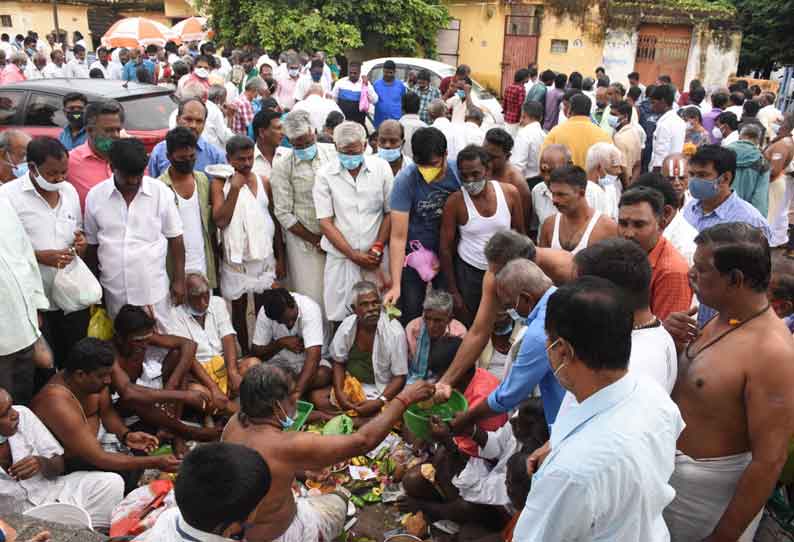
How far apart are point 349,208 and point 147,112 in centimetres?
428

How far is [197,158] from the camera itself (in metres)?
5.66

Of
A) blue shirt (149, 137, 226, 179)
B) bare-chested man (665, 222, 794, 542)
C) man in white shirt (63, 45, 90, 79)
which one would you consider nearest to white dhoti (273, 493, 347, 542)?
bare-chested man (665, 222, 794, 542)

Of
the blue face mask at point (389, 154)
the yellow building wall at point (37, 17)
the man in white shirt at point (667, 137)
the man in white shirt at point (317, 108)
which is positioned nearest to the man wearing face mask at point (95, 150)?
the blue face mask at point (389, 154)

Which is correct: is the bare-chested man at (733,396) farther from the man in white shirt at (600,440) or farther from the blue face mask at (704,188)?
the blue face mask at (704,188)

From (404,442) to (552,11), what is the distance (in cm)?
1739

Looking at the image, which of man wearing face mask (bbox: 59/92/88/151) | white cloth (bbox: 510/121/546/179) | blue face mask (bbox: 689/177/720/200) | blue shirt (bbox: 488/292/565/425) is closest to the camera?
blue shirt (bbox: 488/292/565/425)

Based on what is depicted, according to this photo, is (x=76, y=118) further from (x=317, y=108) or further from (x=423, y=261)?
(x=317, y=108)

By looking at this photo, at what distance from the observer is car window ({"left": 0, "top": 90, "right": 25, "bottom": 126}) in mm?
8219

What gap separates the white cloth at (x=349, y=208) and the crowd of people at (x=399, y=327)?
18mm

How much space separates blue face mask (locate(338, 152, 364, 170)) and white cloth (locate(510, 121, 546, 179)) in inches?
98.0

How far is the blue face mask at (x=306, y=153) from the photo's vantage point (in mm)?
5277

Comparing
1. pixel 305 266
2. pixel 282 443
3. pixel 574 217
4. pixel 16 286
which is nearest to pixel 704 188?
pixel 574 217

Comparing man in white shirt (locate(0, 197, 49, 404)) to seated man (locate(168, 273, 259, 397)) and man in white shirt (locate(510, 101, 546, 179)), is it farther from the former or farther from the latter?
man in white shirt (locate(510, 101, 546, 179))

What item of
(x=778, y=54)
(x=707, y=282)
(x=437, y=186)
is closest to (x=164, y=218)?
(x=437, y=186)
